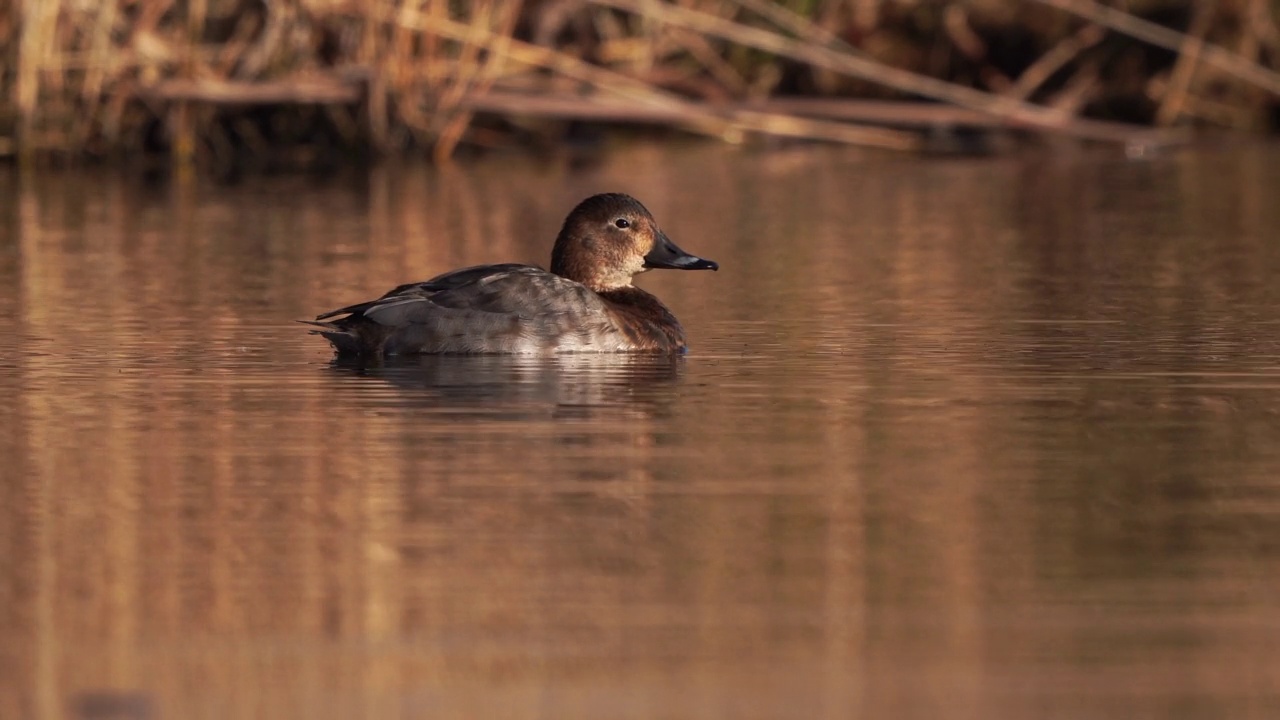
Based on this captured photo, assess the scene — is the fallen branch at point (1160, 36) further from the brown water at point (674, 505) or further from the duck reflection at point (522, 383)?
the duck reflection at point (522, 383)

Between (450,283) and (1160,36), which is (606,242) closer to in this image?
(450,283)

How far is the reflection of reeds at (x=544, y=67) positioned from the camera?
18.0 meters

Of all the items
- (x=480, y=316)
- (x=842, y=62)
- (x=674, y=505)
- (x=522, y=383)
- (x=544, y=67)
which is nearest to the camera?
(x=674, y=505)

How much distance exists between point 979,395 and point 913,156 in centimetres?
1320

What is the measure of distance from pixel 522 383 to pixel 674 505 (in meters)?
2.34

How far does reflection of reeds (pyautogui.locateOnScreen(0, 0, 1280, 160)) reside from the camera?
18.0m

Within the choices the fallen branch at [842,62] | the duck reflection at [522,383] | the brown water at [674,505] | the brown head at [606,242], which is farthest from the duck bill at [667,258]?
the fallen branch at [842,62]

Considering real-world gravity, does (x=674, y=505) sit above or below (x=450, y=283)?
below

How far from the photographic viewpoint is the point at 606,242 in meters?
9.49

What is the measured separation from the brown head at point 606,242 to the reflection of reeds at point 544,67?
8.17 meters

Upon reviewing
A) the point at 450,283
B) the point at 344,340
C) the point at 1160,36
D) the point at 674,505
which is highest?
the point at 1160,36

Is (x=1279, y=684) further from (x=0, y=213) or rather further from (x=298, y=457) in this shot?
(x=0, y=213)

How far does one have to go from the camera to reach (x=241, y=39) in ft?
61.2

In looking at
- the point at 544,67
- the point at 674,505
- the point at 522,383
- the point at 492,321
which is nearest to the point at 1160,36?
the point at 544,67
